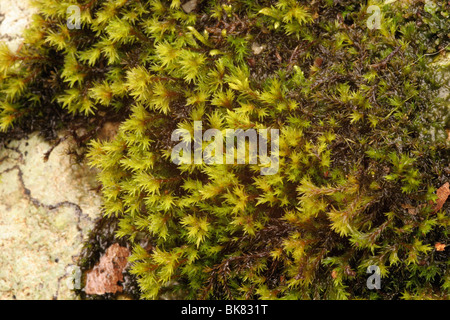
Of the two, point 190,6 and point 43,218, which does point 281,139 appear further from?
point 43,218

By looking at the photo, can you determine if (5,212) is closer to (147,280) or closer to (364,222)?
(147,280)

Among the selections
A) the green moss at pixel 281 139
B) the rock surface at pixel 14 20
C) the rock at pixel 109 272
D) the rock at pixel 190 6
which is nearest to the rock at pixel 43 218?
the rock at pixel 109 272

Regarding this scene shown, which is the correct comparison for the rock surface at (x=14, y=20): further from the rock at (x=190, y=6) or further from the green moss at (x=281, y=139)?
the rock at (x=190, y=6)

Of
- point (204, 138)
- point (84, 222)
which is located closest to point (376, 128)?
point (204, 138)

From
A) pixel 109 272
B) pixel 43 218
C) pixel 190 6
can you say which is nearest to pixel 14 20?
pixel 190 6

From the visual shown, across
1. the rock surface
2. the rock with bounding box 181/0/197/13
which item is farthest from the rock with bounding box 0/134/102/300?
the rock with bounding box 181/0/197/13

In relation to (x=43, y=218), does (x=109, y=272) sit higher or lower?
lower
